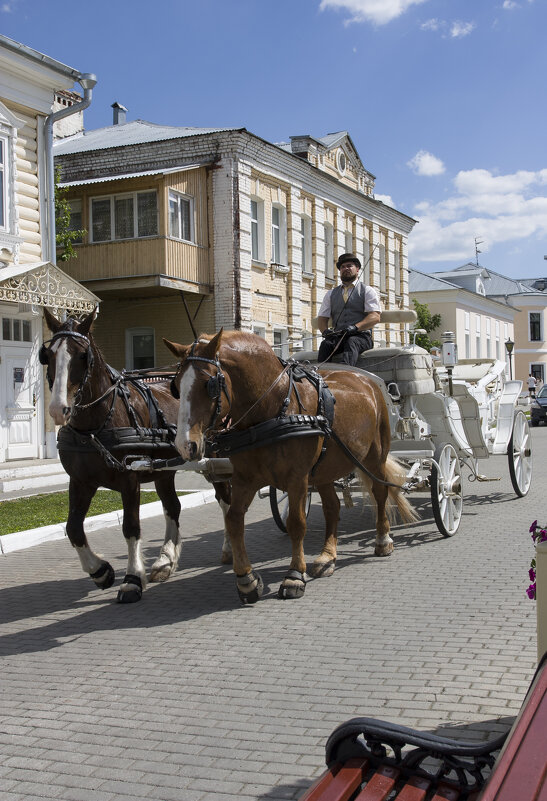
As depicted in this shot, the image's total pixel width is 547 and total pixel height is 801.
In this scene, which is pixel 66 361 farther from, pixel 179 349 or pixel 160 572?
pixel 160 572

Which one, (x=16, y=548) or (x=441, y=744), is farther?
(x=16, y=548)

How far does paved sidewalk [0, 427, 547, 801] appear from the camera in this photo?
3693mm

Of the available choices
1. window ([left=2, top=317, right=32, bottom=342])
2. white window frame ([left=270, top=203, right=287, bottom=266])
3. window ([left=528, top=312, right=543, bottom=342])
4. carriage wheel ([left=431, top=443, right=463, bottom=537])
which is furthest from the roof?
window ([left=528, top=312, right=543, bottom=342])

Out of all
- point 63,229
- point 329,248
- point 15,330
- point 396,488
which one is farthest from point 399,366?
point 329,248

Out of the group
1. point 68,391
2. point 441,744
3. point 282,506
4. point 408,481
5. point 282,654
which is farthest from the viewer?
point 282,506

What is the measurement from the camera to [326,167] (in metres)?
28.1

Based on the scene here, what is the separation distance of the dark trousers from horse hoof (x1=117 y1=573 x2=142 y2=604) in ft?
11.1

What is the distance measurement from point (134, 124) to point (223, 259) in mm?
7726

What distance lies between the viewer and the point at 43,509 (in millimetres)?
11523

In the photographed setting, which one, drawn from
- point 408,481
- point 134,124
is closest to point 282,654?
point 408,481

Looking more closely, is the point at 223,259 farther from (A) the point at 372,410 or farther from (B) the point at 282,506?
(A) the point at 372,410

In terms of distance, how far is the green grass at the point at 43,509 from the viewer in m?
10.2

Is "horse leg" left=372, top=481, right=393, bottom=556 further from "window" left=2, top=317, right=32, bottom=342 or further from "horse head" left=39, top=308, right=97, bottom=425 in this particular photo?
"window" left=2, top=317, right=32, bottom=342

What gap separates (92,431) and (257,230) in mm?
18502
